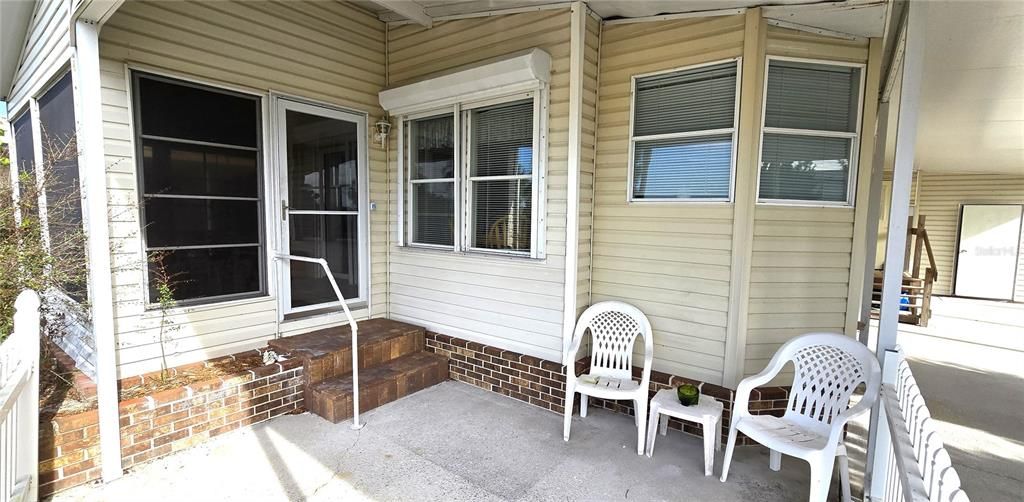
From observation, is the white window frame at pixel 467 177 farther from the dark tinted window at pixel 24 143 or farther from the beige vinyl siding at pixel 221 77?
the dark tinted window at pixel 24 143

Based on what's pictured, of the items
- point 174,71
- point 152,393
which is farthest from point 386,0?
point 152,393

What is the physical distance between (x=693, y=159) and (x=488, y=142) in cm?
166

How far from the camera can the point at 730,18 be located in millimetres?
3084

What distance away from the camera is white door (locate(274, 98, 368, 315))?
12.7 feet

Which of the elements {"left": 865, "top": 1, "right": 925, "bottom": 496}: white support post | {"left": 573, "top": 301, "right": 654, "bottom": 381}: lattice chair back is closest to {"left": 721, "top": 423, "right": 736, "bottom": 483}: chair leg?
{"left": 865, "top": 1, "right": 925, "bottom": 496}: white support post

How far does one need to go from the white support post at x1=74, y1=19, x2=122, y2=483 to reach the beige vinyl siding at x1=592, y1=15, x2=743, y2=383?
3.18 m

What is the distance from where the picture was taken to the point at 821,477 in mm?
2211

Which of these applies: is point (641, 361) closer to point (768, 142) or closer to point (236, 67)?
point (768, 142)

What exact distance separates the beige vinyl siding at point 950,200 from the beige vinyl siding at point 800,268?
361 inches

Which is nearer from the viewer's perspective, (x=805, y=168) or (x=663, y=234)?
(x=805, y=168)

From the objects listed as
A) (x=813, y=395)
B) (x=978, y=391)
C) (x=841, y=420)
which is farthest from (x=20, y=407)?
(x=978, y=391)

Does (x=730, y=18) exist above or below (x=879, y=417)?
above

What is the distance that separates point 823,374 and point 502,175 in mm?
A: 2624

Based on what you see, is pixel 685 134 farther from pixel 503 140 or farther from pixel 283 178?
pixel 283 178
